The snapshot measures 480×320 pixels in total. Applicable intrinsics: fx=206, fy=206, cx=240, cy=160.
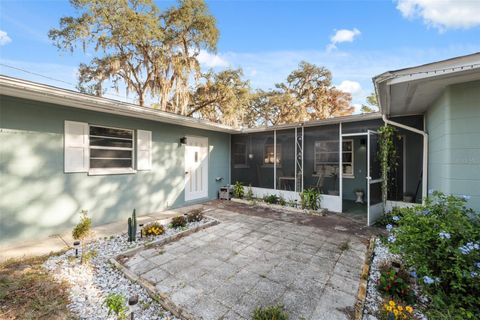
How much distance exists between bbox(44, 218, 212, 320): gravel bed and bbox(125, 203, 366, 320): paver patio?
191 millimetres

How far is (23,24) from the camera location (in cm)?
652

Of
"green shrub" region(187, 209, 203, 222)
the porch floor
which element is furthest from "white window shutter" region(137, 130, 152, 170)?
the porch floor

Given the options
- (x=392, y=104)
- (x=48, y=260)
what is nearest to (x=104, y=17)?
(x=48, y=260)

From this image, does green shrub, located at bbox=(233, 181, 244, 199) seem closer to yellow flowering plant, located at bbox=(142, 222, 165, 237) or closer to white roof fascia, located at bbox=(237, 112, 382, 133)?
white roof fascia, located at bbox=(237, 112, 382, 133)

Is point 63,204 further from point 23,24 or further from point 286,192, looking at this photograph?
point 23,24

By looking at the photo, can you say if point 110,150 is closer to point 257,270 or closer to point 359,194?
point 257,270

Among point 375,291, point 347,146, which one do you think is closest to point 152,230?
point 375,291

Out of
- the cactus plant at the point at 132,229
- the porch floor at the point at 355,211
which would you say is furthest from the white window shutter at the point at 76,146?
the porch floor at the point at 355,211

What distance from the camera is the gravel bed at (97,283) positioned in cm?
201

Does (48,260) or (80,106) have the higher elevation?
(80,106)

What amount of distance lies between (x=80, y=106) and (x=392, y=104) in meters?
6.26

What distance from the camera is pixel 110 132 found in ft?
15.8

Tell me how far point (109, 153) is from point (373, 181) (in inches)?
244

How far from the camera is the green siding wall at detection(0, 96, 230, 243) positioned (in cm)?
349
